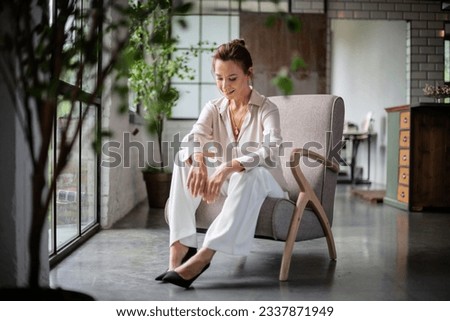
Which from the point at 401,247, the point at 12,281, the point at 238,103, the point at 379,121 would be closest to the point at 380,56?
the point at 379,121

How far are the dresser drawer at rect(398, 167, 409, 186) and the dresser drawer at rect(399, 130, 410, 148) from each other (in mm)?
225

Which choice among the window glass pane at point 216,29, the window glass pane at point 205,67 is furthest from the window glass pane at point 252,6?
the window glass pane at point 205,67

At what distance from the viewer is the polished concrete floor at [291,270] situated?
7.52 ft

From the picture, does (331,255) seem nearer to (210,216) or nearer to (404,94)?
(210,216)

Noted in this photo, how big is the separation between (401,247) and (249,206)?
145 cm

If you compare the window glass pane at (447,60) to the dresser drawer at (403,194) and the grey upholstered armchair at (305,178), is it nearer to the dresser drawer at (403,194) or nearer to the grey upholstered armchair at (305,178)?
the dresser drawer at (403,194)

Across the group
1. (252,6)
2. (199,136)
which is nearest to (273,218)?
(199,136)

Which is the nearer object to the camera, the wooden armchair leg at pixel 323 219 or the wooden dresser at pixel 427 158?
the wooden armchair leg at pixel 323 219

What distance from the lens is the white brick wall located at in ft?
24.6

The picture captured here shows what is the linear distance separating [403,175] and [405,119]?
544 mm

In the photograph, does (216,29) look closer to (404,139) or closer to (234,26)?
(234,26)

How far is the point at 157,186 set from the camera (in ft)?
17.1

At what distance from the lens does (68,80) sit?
3.02m

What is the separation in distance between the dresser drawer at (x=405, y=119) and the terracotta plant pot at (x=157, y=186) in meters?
2.29
